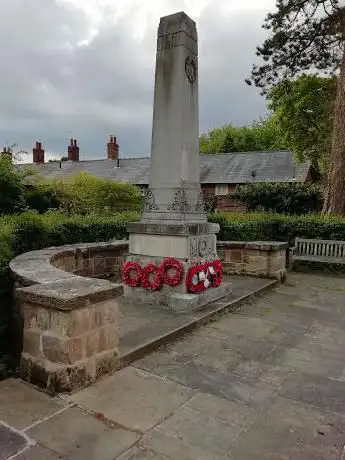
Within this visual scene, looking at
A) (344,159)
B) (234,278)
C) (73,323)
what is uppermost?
(344,159)

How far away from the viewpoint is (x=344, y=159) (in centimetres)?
1234

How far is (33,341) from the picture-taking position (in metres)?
3.00

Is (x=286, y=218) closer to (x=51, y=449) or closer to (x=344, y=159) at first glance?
(x=344, y=159)

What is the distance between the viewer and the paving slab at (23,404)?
2487 mm

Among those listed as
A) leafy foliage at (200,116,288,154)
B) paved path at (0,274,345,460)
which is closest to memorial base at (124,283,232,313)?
paved path at (0,274,345,460)

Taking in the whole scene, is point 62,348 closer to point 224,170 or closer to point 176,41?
point 176,41

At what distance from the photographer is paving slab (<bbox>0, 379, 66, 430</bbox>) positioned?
249 cm

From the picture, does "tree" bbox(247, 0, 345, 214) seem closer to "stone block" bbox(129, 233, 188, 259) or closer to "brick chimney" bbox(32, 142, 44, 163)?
"stone block" bbox(129, 233, 188, 259)

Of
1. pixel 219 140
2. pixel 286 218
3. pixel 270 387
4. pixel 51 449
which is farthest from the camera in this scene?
pixel 219 140

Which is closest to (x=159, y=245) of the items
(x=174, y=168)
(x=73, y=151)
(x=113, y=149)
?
(x=174, y=168)

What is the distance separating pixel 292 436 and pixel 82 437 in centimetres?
135

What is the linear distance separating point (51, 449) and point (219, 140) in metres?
47.5

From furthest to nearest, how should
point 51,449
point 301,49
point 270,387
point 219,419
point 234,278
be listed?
point 301,49
point 234,278
point 270,387
point 219,419
point 51,449

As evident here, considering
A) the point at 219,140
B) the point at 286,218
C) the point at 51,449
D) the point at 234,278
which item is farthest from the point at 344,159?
the point at 219,140
